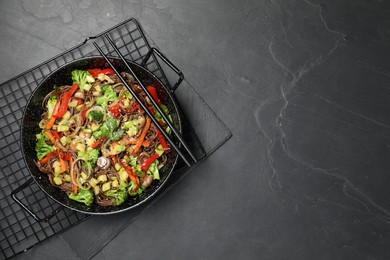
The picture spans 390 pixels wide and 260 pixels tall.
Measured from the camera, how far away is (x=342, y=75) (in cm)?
314

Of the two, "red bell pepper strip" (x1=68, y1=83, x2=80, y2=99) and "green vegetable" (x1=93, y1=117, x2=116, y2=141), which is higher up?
"red bell pepper strip" (x1=68, y1=83, x2=80, y2=99)

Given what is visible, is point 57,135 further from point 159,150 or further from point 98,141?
point 159,150

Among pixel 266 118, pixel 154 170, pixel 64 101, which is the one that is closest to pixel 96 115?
pixel 64 101

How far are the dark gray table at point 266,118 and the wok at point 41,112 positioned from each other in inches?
12.8

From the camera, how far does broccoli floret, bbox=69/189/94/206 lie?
8.58ft

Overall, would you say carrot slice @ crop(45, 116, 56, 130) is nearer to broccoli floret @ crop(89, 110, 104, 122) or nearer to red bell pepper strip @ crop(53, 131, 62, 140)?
red bell pepper strip @ crop(53, 131, 62, 140)

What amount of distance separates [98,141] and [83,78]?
0.36m

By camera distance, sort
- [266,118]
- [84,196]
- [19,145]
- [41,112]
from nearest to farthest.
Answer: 1. [84,196]
2. [41,112]
3. [19,145]
4. [266,118]

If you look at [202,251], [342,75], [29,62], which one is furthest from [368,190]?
[29,62]

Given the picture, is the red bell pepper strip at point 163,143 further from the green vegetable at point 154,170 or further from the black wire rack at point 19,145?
the black wire rack at point 19,145

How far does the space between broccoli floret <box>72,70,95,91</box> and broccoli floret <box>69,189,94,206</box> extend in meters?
0.56

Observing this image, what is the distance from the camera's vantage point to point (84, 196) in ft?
8.58

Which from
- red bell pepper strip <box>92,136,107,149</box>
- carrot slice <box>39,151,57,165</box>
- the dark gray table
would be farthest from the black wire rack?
red bell pepper strip <box>92,136,107,149</box>

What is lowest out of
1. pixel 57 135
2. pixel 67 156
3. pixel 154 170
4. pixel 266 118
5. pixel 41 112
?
pixel 266 118
